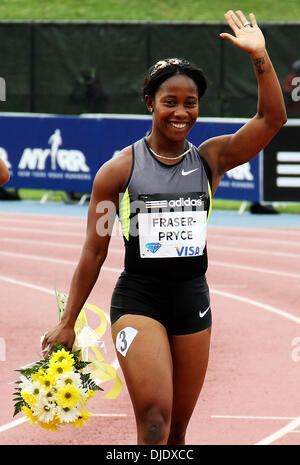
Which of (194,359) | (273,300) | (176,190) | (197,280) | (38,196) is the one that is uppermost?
(176,190)

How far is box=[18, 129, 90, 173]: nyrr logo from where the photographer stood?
20.2 meters

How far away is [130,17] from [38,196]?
58.0ft

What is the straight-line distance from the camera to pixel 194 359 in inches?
192

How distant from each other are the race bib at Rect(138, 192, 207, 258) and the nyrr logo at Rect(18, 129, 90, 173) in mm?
15244

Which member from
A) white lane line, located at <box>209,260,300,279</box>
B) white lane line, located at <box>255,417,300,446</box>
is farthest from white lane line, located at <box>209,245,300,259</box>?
white lane line, located at <box>255,417,300,446</box>

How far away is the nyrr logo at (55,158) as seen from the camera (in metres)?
20.2

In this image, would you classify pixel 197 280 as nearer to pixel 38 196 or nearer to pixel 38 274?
pixel 38 274

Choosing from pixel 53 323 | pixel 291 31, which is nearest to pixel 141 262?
pixel 53 323

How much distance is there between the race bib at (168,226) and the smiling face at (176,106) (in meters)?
0.30

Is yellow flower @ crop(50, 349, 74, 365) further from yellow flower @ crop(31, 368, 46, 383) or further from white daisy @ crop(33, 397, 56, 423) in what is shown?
white daisy @ crop(33, 397, 56, 423)

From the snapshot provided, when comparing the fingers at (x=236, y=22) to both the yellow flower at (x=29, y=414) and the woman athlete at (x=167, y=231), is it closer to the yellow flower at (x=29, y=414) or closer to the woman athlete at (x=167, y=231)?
the woman athlete at (x=167, y=231)

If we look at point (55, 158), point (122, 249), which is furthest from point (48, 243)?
point (55, 158)

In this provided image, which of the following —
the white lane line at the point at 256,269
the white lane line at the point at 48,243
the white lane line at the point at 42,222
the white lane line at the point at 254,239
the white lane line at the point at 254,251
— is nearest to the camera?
the white lane line at the point at 256,269

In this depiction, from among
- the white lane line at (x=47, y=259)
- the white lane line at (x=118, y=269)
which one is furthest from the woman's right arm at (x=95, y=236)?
the white lane line at (x=47, y=259)
